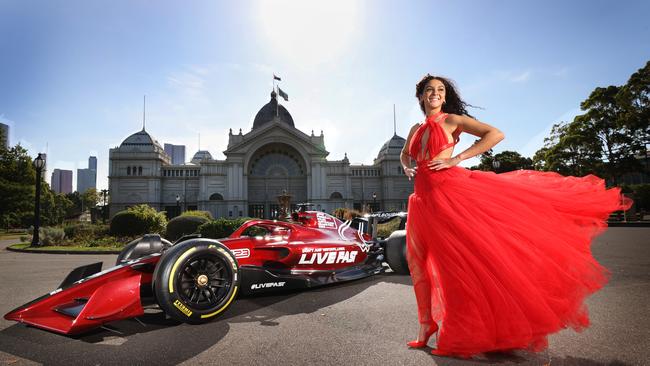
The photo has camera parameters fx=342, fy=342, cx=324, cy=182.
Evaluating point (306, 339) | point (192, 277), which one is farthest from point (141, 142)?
point (306, 339)

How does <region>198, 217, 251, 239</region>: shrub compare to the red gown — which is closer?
the red gown

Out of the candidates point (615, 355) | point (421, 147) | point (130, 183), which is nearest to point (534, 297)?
point (615, 355)

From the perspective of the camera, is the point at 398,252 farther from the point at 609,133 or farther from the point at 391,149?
the point at 391,149

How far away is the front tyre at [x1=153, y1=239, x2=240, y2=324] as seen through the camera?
3.81 meters

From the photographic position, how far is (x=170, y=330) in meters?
3.97

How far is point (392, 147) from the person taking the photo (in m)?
66.2

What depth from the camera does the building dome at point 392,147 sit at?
6481 cm

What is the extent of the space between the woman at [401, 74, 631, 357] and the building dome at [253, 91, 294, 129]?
2592 inches

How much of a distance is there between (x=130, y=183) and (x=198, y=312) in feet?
200

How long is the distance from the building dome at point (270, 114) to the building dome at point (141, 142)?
1894 centimetres

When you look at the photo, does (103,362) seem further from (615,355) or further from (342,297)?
(615,355)

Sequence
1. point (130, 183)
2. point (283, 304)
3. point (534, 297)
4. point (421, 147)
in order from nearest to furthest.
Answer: point (534, 297), point (421, 147), point (283, 304), point (130, 183)

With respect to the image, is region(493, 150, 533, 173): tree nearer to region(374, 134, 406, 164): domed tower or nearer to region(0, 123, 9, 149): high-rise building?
region(374, 134, 406, 164): domed tower

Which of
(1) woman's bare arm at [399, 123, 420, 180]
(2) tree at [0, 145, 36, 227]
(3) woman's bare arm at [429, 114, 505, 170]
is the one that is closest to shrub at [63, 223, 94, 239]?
(2) tree at [0, 145, 36, 227]
